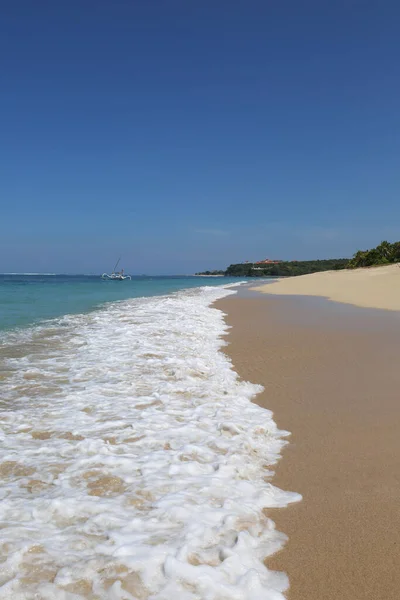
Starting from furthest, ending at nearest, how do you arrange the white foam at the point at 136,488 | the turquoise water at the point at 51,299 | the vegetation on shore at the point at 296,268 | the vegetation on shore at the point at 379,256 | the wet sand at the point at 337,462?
1. the vegetation on shore at the point at 296,268
2. the vegetation on shore at the point at 379,256
3. the turquoise water at the point at 51,299
4. the wet sand at the point at 337,462
5. the white foam at the point at 136,488

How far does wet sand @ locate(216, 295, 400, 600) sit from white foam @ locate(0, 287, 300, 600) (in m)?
0.18

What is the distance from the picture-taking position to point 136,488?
10.3 ft

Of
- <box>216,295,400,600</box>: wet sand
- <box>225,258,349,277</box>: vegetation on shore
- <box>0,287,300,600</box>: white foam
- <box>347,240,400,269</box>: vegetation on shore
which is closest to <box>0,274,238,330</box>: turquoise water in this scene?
<box>0,287,300,600</box>: white foam

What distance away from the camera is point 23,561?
2311mm

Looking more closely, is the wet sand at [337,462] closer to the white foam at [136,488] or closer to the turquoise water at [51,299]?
the white foam at [136,488]

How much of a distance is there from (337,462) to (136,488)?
1.78m

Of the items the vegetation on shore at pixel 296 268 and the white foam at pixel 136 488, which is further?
the vegetation on shore at pixel 296 268

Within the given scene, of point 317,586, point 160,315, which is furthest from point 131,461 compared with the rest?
point 160,315

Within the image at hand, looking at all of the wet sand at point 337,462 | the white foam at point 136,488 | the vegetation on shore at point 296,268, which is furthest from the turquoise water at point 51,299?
the vegetation on shore at point 296,268

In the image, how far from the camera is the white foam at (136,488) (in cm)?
223

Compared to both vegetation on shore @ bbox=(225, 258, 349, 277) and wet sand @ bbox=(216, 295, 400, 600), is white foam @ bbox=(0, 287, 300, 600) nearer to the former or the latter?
wet sand @ bbox=(216, 295, 400, 600)

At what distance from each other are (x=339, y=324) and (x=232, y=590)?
11.1 meters

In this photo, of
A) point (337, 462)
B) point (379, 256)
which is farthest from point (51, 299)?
point (379, 256)

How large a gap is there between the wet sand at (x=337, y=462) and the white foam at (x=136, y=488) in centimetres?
18
